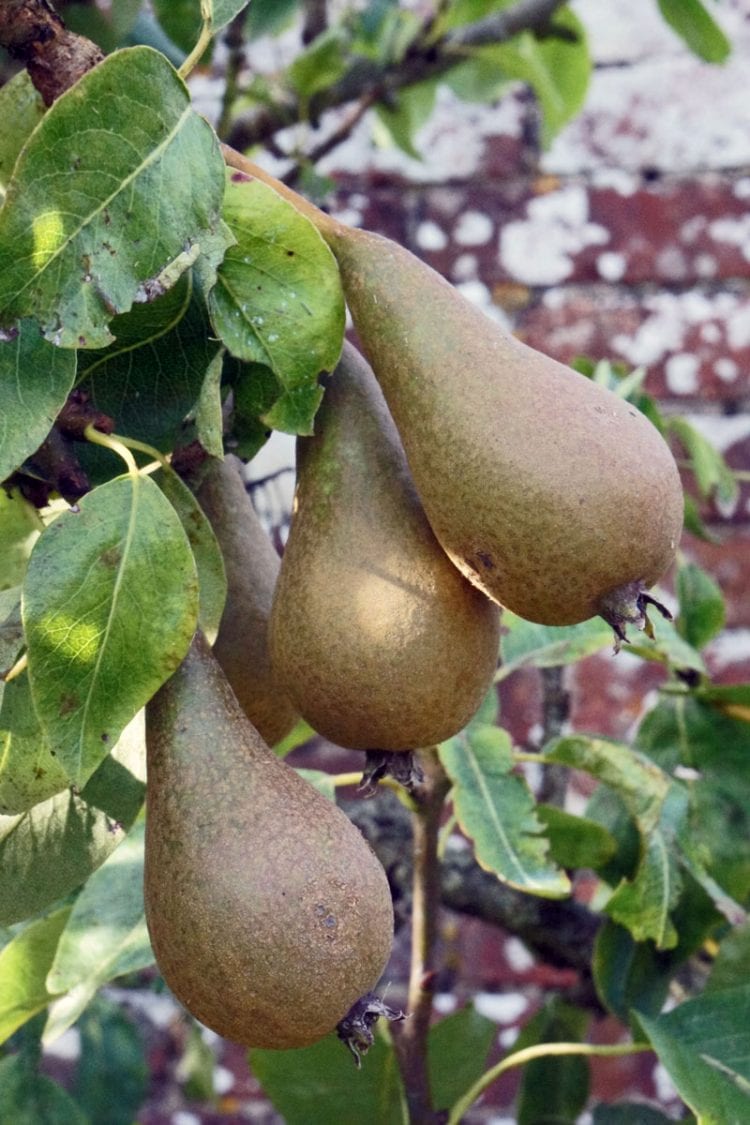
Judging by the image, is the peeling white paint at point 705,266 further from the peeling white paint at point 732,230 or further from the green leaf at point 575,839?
the green leaf at point 575,839

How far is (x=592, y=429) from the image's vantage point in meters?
0.35

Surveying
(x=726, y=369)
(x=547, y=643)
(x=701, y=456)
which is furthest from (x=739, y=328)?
(x=547, y=643)

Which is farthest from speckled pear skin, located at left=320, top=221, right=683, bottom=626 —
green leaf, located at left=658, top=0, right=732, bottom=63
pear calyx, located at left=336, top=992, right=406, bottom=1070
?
green leaf, located at left=658, top=0, right=732, bottom=63

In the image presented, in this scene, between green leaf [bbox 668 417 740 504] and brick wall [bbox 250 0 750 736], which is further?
brick wall [bbox 250 0 750 736]

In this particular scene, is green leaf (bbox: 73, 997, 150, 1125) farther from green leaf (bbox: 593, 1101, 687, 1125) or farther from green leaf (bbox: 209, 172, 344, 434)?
green leaf (bbox: 209, 172, 344, 434)

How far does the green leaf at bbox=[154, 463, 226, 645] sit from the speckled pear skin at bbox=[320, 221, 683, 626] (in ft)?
0.21

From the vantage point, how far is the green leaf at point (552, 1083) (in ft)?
2.39

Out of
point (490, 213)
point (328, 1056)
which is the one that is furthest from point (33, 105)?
point (490, 213)

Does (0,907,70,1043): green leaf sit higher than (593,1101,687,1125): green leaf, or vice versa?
(0,907,70,1043): green leaf

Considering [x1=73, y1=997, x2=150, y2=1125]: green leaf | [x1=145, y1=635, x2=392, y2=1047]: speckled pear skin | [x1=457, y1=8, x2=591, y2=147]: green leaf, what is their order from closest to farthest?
[x1=145, y1=635, x2=392, y2=1047]: speckled pear skin < [x1=73, y1=997, x2=150, y2=1125]: green leaf < [x1=457, y1=8, x2=591, y2=147]: green leaf

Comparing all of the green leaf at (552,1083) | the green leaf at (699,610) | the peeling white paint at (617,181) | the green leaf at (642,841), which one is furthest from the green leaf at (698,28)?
the green leaf at (552,1083)

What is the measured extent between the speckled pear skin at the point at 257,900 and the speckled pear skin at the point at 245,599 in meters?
0.07

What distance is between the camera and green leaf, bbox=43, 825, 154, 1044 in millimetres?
500

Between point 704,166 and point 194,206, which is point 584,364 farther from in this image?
→ point 194,206
